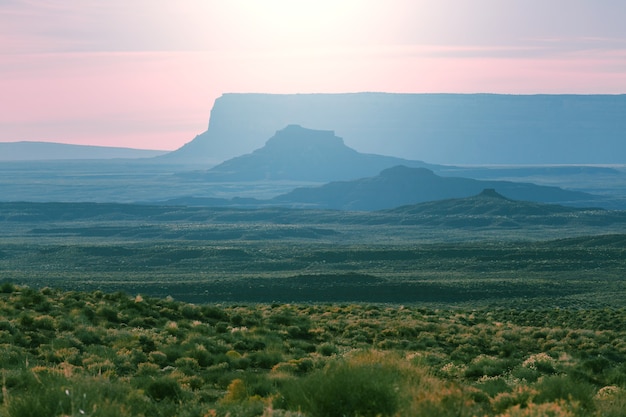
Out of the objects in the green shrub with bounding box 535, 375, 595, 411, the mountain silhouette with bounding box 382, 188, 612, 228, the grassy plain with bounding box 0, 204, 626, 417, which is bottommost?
the mountain silhouette with bounding box 382, 188, 612, 228

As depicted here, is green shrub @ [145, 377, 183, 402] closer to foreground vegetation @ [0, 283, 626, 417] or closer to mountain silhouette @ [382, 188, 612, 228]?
foreground vegetation @ [0, 283, 626, 417]

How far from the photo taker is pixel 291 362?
868 inches

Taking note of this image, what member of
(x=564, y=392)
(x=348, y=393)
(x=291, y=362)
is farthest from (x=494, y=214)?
(x=348, y=393)

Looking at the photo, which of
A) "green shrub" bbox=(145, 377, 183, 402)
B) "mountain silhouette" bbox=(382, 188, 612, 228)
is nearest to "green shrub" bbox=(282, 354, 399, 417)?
"green shrub" bbox=(145, 377, 183, 402)

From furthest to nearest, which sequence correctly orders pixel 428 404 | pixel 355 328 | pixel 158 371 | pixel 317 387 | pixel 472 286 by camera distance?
pixel 472 286
pixel 355 328
pixel 158 371
pixel 317 387
pixel 428 404

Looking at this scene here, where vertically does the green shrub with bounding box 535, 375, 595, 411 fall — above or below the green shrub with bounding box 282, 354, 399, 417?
A: below

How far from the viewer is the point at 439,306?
63.8 meters

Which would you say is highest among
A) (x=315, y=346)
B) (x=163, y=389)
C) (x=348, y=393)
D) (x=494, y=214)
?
(x=348, y=393)

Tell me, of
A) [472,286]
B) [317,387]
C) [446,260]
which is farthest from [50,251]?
[317,387]

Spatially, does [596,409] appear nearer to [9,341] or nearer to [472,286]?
[9,341]

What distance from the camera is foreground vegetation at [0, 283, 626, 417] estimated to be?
13.2m

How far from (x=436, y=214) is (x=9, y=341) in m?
163

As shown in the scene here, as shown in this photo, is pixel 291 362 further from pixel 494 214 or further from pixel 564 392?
pixel 494 214

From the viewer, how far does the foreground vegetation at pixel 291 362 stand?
1323 centimetres
